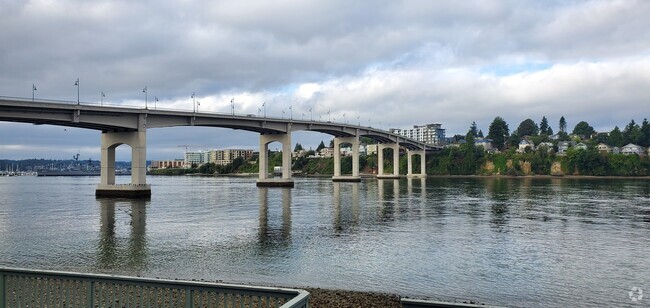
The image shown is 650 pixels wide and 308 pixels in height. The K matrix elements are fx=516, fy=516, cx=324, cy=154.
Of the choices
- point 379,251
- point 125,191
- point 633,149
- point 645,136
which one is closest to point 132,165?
point 125,191

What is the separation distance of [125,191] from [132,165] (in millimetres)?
3723

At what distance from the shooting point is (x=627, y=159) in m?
168

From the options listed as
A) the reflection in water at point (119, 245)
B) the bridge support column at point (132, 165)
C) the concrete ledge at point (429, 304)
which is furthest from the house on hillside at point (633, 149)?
the concrete ledge at point (429, 304)

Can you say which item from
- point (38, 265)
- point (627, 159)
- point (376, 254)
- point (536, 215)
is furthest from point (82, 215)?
point (627, 159)

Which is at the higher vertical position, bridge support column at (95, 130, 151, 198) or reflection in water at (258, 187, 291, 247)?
bridge support column at (95, 130, 151, 198)

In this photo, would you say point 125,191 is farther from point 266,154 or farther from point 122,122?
point 266,154

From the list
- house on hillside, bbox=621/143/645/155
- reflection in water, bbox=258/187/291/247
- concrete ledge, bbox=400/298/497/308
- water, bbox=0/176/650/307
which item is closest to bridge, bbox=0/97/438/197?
water, bbox=0/176/650/307

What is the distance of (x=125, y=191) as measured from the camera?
6950 centimetres

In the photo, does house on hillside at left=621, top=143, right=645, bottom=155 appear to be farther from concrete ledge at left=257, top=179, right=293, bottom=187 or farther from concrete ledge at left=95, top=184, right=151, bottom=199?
concrete ledge at left=95, top=184, right=151, bottom=199

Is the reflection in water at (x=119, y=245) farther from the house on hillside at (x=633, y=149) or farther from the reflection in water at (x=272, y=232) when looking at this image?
the house on hillside at (x=633, y=149)

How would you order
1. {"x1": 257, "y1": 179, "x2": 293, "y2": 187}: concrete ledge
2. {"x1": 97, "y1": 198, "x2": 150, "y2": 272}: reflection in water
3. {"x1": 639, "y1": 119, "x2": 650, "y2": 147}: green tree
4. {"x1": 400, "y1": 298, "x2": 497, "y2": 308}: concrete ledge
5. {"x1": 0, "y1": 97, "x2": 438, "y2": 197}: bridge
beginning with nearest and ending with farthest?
1. {"x1": 400, "y1": 298, "x2": 497, "y2": 308}: concrete ledge
2. {"x1": 97, "y1": 198, "x2": 150, "y2": 272}: reflection in water
3. {"x1": 0, "y1": 97, "x2": 438, "y2": 197}: bridge
4. {"x1": 257, "y1": 179, "x2": 293, "y2": 187}: concrete ledge
5. {"x1": 639, "y1": 119, "x2": 650, "y2": 147}: green tree

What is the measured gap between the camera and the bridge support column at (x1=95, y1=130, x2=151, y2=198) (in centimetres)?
6956

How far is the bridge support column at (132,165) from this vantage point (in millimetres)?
69562

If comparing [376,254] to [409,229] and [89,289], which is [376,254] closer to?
[409,229]
